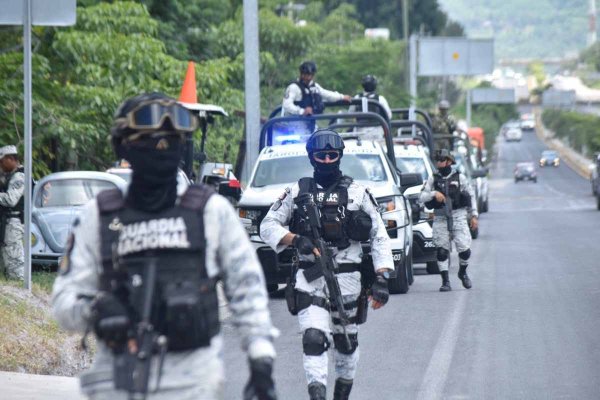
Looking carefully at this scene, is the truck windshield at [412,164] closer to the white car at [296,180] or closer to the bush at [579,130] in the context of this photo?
the white car at [296,180]

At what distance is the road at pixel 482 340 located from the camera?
970 centimetres

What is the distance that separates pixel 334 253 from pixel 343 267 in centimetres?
10

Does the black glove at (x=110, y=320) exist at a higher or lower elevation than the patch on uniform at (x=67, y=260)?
lower

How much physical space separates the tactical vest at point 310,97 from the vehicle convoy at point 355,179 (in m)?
0.72

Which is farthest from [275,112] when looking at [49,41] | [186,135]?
[186,135]

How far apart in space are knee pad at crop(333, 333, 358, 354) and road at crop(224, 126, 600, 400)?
1.09m

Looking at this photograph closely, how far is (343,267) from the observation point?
855cm

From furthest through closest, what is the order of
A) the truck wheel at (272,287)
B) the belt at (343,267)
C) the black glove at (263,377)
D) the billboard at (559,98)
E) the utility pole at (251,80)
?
the billboard at (559,98) → the utility pole at (251,80) → the truck wheel at (272,287) → the belt at (343,267) → the black glove at (263,377)

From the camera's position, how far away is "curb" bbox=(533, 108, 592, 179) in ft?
343

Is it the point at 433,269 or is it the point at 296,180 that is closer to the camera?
the point at 296,180

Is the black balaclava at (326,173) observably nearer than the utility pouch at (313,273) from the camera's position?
No

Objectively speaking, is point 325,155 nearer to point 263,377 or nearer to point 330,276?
point 330,276

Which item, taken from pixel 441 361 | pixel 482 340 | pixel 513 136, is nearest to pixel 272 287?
pixel 482 340

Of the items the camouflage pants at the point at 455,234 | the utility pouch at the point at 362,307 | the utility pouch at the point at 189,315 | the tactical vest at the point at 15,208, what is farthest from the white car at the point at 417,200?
the utility pouch at the point at 189,315
